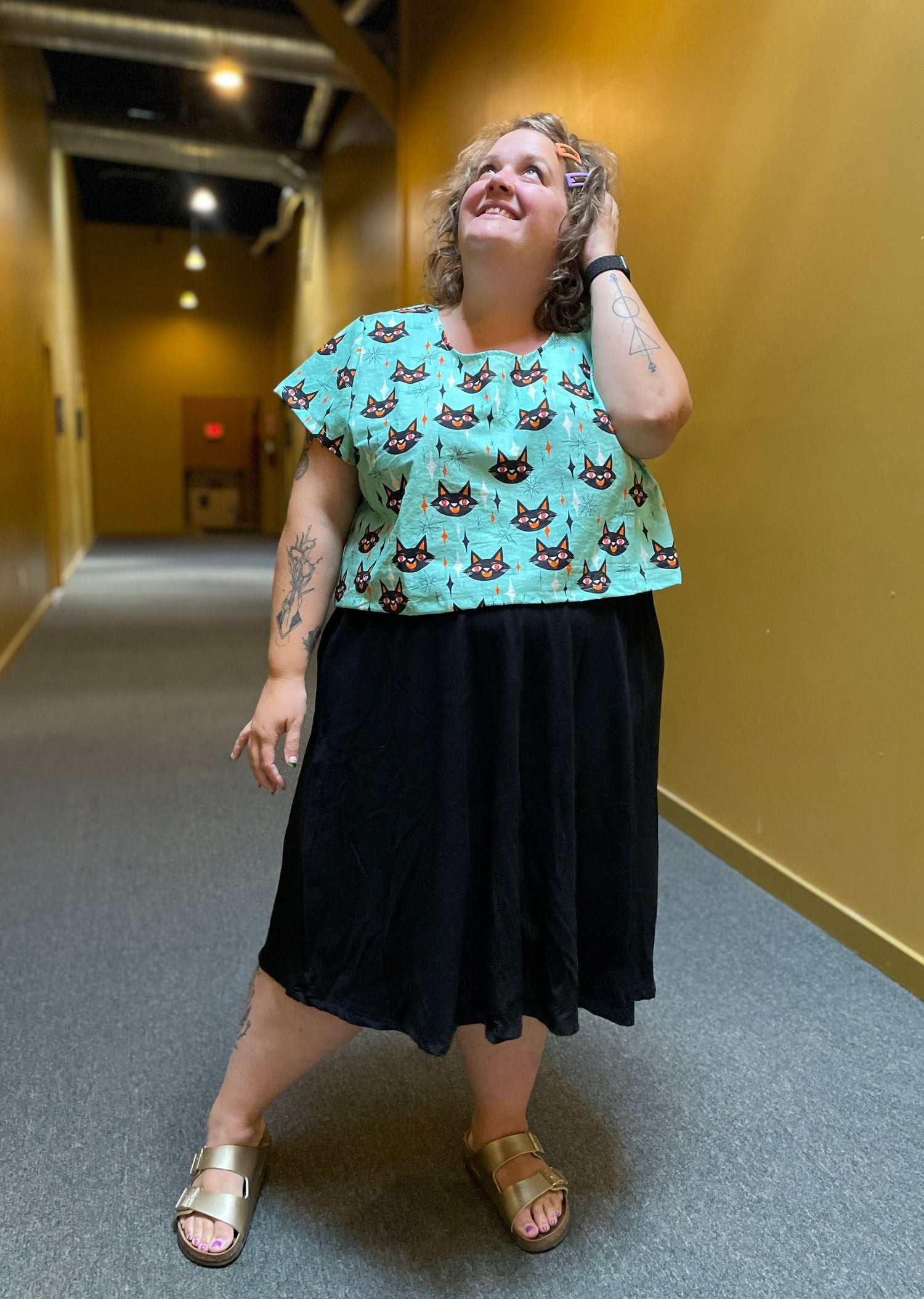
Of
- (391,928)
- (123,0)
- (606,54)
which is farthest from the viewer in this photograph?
(123,0)

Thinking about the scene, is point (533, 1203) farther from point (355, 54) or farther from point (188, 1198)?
point (355, 54)

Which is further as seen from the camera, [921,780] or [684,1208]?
[921,780]

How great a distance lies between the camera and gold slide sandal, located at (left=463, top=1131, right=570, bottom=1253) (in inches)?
52.4

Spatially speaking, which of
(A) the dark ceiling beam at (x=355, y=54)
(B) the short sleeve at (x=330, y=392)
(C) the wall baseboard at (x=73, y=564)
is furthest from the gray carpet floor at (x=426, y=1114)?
(C) the wall baseboard at (x=73, y=564)

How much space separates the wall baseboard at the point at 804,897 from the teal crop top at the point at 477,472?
4.35 feet

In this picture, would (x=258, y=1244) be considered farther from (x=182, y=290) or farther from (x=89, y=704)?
(x=182, y=290)

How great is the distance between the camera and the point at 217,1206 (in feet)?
4.29

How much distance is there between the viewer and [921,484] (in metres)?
1.99

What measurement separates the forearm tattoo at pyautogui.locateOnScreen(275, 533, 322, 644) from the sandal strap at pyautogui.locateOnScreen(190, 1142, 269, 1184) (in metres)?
0.74

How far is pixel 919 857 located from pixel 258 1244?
1.47 metres

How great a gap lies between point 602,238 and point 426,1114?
1.39m

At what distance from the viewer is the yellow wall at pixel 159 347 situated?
543 inches

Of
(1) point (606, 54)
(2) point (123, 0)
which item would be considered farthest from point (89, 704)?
(2) point (123, 0)

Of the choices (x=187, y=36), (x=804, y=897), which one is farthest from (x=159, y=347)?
(x=804, y=897)
